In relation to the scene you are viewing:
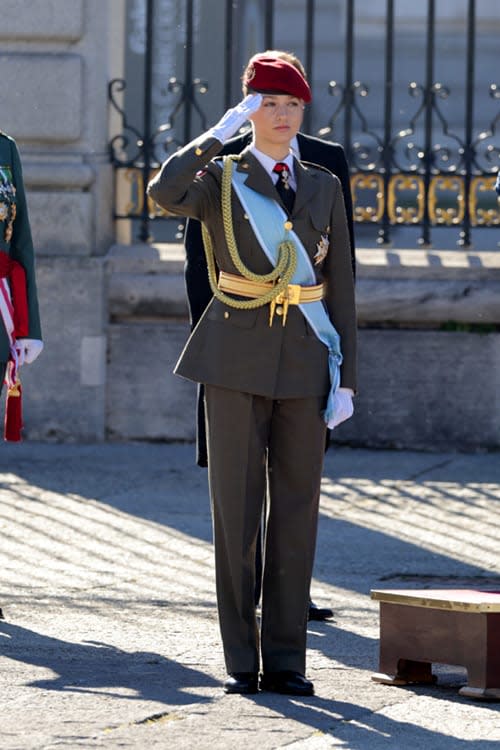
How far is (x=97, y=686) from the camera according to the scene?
5.46 m

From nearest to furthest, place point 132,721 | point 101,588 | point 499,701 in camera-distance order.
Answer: point 132,721 < point 499,701 < point 101,588

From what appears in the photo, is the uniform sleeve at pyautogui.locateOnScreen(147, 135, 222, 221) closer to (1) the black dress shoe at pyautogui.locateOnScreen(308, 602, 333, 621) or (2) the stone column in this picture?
(1) the black dress shoe at pyautogui.locateOnScreen(308, 602, 333, 621)

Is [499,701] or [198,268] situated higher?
[198,268]

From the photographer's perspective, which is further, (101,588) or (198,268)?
(101,588)

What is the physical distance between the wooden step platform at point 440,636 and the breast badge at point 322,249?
959 millimetres

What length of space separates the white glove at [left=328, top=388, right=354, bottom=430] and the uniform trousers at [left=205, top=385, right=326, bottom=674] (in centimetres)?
5

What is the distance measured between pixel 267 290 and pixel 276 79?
57cm

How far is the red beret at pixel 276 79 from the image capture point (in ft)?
17.4

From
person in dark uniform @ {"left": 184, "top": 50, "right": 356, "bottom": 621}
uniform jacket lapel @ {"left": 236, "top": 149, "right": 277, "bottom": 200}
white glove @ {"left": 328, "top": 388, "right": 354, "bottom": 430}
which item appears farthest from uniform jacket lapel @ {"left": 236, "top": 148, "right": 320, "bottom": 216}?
person in dark uniform @ {"left": 184, "top": 50, "right": 356, "bottom": 621}

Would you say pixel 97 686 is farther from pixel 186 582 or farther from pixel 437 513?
pixel 437 513

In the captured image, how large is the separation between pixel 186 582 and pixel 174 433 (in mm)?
3045

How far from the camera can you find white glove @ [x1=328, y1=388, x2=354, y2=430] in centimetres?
537

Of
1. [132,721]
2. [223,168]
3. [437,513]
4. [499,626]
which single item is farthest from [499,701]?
[437,513]

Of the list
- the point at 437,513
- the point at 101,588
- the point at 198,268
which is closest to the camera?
the point at 198,268
